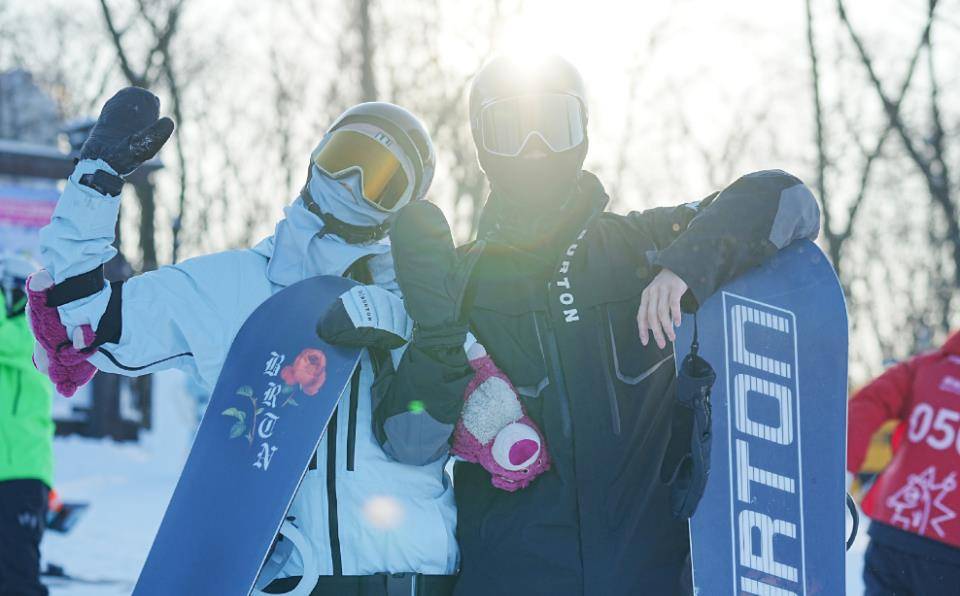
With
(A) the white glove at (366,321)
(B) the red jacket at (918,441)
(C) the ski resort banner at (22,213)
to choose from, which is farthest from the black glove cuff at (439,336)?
(C) the ski resort banner at (22,213)

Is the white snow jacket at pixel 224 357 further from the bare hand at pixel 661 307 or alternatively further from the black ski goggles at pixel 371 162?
the bare hand at pixel 661 307

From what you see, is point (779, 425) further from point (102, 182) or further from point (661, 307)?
point (102, 182)

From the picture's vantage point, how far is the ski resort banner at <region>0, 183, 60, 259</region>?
42.2 ft

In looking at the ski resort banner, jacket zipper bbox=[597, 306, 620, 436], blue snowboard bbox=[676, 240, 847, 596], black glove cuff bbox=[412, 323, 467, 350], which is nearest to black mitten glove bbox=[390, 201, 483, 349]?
black glove cuff bbox=[412, 323, 467, 350]

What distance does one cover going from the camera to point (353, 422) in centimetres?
268

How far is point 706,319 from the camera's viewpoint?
109 inches

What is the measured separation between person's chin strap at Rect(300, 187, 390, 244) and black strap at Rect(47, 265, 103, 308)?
2.05 feet

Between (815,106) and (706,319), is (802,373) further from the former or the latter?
(815,106)

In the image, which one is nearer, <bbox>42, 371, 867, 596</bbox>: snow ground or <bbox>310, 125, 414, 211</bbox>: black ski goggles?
<bbox>310, 125, 414, 211</bbox>: black ski goggles

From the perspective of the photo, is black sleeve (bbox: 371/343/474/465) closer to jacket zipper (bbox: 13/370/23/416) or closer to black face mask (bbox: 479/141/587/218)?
black face mask (bbox: 479/141/587/218)

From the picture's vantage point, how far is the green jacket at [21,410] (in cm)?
497

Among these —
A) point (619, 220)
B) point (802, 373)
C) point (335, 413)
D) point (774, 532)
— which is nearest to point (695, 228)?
point (619, 220)

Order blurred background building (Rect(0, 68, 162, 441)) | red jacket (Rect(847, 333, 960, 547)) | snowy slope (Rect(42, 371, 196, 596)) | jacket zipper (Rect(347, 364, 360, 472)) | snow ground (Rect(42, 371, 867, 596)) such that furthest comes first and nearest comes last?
blurred background building (Rect(0, 68, 162, 441))
snowy slope (Rect(42, 371, 196, 596))
snow ground (Rect(42, 371, 867, 596))
red jacket (Rect(847, 333, 960, 547))
jacket zipper (Rect(347, 364, 360, 472))

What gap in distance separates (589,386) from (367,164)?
91 centimetres
